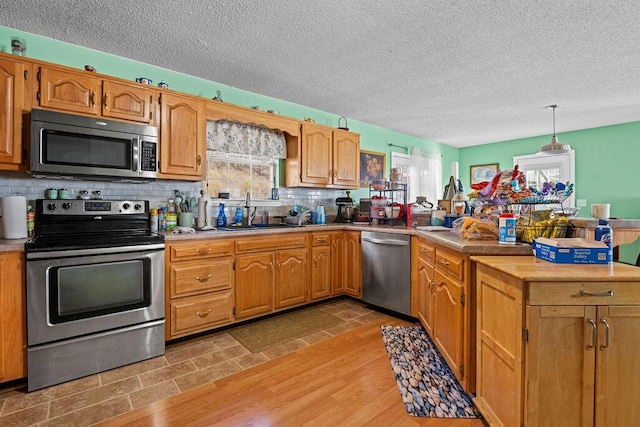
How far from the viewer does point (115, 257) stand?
2.17 meters

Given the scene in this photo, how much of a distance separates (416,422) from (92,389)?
1930 mm

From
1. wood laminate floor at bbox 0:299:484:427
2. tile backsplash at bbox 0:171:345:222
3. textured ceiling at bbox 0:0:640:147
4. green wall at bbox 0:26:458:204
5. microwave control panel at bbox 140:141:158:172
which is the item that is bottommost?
wood laminate floor at bbox 0:299:484:427

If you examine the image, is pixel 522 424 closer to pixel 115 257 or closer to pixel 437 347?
pixel 437 347

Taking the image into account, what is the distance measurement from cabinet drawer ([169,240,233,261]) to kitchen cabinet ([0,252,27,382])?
87cm

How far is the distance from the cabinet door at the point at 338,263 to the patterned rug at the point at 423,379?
0.98m

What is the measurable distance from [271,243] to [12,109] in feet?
6.93

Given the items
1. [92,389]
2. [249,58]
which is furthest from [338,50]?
[92,389]

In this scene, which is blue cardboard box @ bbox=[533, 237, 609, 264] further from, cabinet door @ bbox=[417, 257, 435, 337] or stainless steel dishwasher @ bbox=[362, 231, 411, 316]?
stainless steel dishwasher @ bbox=[362, 231, 411, 316]

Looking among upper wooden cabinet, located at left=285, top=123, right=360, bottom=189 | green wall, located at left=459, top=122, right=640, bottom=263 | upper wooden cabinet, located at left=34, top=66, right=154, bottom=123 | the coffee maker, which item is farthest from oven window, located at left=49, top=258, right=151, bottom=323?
green wall, located at left=459, top=122, right=640, bottom=263

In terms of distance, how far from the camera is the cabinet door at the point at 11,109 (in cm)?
206

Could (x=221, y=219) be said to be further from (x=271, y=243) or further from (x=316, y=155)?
(x=316, y=155)

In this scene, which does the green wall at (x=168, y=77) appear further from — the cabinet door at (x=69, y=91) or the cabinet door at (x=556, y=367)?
the cabinet door at (x=556, y=367)

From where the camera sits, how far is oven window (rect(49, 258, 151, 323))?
1.99 m

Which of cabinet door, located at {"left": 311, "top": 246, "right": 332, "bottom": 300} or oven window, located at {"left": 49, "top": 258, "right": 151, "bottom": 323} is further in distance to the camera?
cabinet door, located at {"left": 311, "top": 246, "right": 332, "bottom": 300}
